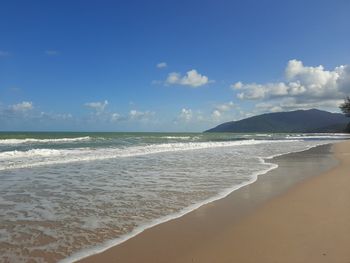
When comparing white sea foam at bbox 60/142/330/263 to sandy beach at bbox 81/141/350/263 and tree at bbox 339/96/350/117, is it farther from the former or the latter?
tree at bbox 339/96/350/117

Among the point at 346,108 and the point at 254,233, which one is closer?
the point at 254,233

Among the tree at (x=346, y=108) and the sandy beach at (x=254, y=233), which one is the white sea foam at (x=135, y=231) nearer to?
the sandy beach at (x=254, y=233)

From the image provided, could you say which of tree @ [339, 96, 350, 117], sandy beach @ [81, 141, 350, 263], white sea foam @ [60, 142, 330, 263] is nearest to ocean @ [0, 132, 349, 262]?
white sea foam @ [60, 142, 330, 263]

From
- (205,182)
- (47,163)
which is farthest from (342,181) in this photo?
(47,163)

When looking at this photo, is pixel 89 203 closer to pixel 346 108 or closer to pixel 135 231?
pixel 135 231

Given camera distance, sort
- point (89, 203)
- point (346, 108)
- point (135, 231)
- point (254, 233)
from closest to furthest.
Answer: point (254, 233) → point (135, 231) → point (89, 203) → point (346, 108)

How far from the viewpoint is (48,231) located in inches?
208

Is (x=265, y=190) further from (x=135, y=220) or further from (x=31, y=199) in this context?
(x=31, y=199)

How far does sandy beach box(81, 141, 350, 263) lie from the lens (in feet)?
13.8

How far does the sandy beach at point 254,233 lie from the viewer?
4191 mm

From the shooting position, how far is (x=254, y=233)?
5082mm

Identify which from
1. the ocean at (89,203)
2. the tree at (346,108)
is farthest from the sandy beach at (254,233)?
the tree at (346,108)

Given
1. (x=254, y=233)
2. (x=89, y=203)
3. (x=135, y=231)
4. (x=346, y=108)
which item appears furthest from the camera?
(x=346, y=108)

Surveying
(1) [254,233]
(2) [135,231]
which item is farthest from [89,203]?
(1) [254,233]
